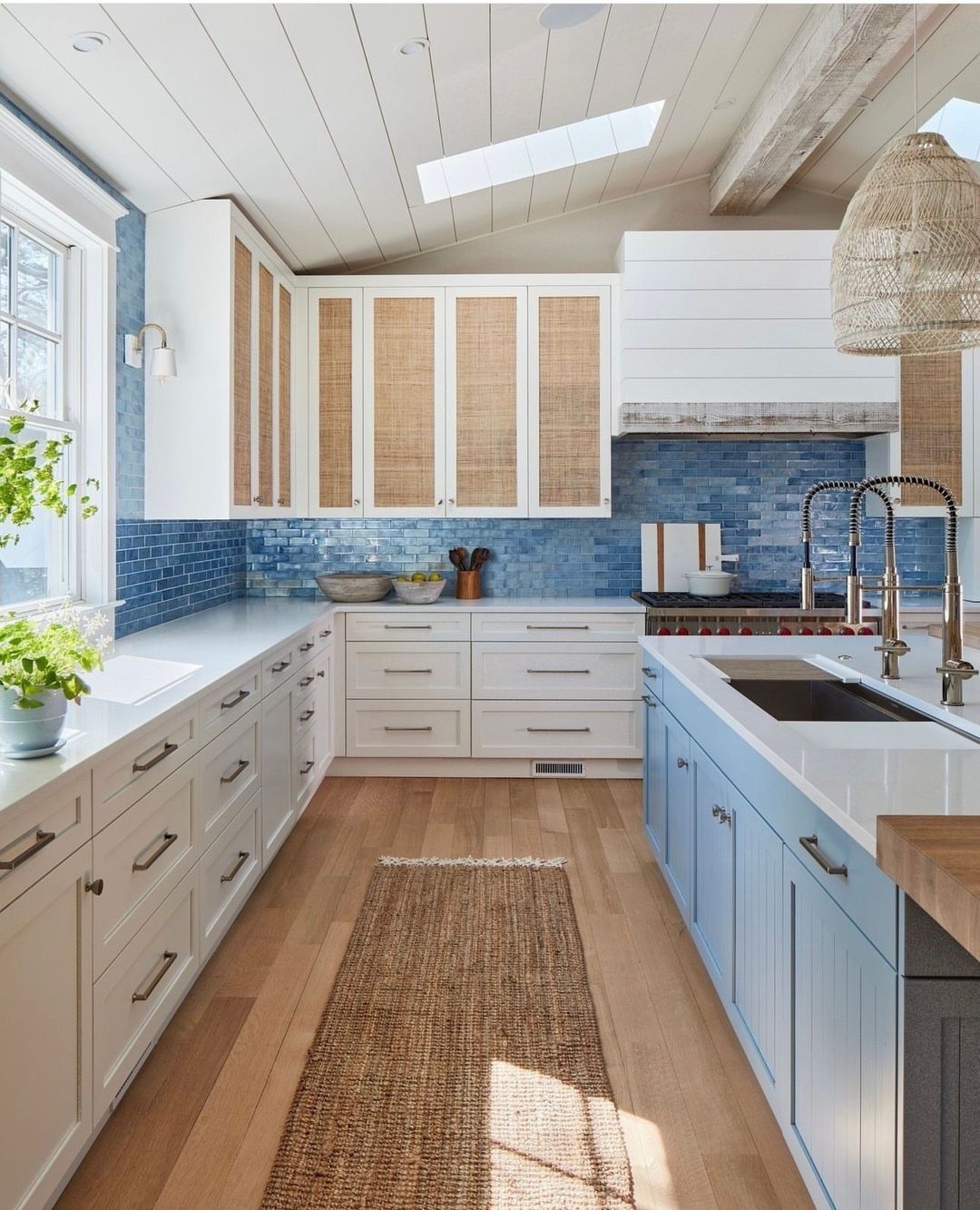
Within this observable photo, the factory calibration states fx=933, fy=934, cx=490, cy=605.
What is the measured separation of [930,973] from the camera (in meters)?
1.28

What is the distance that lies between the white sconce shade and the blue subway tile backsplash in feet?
5.77

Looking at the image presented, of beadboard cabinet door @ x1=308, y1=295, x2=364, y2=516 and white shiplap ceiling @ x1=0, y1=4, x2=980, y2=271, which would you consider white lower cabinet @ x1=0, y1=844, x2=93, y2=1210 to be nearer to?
white shiplap ceiling @ x1=0, y1=4, x2=980, y2=271

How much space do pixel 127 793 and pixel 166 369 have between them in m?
1.99

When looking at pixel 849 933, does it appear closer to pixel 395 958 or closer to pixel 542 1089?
pixel 542 1089

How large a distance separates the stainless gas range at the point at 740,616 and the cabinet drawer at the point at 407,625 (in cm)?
94

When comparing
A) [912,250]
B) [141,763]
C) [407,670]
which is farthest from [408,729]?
[912,250]

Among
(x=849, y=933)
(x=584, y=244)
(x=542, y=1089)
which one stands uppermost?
(x=584, y=244)

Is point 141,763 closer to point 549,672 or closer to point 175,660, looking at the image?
point 175,660

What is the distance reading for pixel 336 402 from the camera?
15.6 ft

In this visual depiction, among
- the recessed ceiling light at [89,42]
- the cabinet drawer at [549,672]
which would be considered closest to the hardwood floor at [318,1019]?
the cabinet drawer at [549,672]

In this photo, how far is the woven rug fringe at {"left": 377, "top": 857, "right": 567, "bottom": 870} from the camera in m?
3.51

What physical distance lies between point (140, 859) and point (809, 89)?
3262 millimetres

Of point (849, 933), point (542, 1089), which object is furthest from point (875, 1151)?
point (542, 1089)

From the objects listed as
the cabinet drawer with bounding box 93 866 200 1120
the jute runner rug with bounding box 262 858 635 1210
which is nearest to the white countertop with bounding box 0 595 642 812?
the cabinet drawer with bounding box 93 866 200 1120
